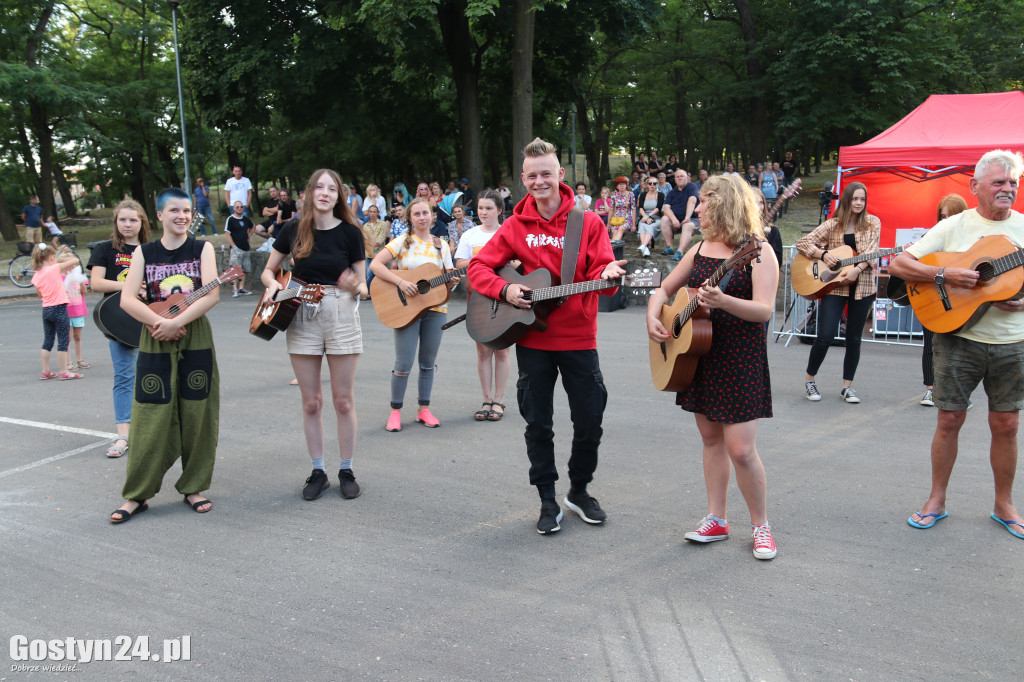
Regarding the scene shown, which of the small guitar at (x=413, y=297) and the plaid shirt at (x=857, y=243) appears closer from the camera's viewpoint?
the small guitar at (x=413, y=297)

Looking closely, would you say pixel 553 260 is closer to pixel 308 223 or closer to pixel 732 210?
pixel 732 210

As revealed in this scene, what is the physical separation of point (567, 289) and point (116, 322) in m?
3.50

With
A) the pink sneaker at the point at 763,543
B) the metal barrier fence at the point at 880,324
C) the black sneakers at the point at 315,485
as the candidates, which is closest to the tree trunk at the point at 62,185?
the metal barrier fence at the point at 880,324

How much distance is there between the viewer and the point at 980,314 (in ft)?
13.6

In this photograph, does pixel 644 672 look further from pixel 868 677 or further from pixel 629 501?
pixel 629 501

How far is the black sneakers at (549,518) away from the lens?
14.3ft

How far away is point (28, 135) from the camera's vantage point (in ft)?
118

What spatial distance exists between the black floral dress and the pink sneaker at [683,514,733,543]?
24.8 inches

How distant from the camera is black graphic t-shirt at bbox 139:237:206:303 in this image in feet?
15.6

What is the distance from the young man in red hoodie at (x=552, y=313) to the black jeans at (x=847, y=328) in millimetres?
3718

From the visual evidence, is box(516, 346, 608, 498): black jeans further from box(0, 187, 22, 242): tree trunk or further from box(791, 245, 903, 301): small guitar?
box(0, 187, 22, 242): tree trunk

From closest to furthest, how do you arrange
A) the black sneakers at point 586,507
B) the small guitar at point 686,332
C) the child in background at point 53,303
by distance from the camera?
1. the small guitar at point 686,332
2. the black sneakers at point 586,507
3. the child in background at point 53,303

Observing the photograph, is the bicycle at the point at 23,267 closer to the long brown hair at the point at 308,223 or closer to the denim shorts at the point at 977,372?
the long brown hair at the point at 308,223

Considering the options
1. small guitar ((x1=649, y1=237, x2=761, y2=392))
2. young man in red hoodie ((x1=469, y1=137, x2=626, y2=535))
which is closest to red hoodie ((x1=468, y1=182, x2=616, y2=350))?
young man in red hoodie ((x1=469, y1=137, x2=626, y2=535))
